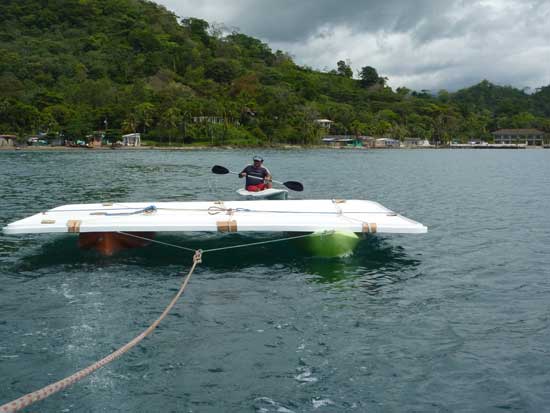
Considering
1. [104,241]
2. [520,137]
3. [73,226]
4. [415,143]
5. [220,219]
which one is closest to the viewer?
[73,226]

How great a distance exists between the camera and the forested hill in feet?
379

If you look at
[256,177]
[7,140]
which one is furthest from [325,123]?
[256,177]

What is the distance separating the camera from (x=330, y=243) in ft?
39.3

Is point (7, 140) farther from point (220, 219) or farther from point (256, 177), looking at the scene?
point (220, 219)

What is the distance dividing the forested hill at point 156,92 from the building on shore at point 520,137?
5.68 meters

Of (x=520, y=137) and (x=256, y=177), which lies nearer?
(x=256, y=177)

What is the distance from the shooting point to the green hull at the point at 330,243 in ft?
38.9

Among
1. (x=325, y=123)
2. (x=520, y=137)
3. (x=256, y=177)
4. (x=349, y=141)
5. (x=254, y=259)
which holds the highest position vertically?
(x=325, y=123)

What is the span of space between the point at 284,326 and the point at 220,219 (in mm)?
4576

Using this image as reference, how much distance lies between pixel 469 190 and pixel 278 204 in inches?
803

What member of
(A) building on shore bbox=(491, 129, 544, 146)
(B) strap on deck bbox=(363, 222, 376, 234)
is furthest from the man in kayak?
(A) building on shore bbox=(491, 129, 544, 146)

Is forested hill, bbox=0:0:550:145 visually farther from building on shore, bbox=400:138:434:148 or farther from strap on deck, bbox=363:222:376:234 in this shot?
strap on deck, bbox=363:222:376:234

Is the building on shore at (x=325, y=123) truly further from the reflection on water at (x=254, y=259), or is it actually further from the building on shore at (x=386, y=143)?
the reflection on water at (x=254, y=259)

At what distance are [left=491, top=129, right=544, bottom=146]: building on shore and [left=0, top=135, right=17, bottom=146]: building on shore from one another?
155335 millimetres
